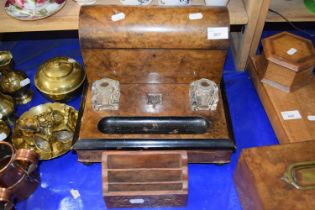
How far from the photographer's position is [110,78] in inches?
54.7

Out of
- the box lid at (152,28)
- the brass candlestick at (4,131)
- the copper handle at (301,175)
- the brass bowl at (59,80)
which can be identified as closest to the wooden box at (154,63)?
the box lid at (152,28)


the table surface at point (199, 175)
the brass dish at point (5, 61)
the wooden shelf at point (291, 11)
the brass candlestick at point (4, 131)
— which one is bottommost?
the table surface at point (199, 175)

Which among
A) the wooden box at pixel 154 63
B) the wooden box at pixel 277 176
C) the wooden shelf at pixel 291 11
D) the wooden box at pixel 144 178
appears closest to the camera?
the wooden box at pixel 277 176

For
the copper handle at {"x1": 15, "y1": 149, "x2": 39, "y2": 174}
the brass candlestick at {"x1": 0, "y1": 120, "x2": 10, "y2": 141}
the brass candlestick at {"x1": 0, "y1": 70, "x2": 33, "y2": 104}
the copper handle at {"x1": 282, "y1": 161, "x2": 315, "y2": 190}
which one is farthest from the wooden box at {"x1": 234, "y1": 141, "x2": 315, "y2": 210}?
the brass candlestick at {"x1": 0, "y1": 70, "x2": 33, "y2": 104}

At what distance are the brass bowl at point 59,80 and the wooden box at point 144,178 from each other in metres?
0.46

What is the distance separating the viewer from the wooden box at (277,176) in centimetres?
99

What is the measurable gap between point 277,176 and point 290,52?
0.61m

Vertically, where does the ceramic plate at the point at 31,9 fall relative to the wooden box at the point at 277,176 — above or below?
above

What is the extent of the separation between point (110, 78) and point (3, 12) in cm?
58

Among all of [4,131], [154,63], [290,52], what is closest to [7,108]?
[4,131]

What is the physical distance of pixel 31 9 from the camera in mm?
1396

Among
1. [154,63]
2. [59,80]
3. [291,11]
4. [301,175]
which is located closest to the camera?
[301,175]

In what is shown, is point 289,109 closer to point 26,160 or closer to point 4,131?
point 26,160

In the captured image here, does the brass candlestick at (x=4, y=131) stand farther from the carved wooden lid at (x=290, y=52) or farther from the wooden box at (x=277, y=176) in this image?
the carved wooden lid at (x=290, y=52)
